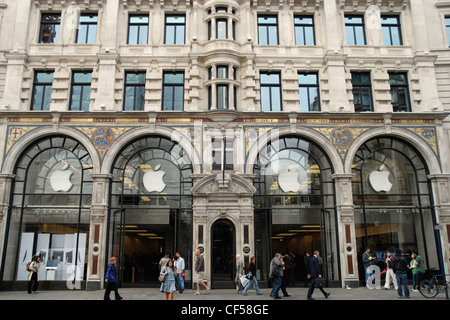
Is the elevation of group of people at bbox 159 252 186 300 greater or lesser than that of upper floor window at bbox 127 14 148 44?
lesser

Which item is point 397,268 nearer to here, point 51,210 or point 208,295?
point 208,295

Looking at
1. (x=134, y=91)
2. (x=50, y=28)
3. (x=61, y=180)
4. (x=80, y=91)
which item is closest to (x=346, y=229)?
(x=134, y=91)

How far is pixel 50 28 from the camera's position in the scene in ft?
80.5

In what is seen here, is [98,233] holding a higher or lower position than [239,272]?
higher

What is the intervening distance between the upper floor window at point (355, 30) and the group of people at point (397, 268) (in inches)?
519

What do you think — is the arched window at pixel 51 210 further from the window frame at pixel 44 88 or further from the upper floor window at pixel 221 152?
the upper floor window at pixel 221 152

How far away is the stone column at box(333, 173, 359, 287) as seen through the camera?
20.9 meters

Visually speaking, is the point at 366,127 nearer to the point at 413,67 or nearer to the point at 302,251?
the point at 413,67

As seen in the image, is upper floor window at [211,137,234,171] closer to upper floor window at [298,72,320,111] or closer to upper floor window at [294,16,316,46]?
upper floor window at [298,72,320,111]

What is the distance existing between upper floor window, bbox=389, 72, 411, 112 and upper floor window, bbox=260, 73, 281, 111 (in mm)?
7117

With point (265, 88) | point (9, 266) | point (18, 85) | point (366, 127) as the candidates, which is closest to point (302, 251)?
point (366, 127)

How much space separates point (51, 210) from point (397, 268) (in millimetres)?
18418

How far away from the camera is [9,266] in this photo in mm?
21094

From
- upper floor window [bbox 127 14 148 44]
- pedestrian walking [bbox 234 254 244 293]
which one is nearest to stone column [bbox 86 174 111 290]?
pedestrian walking [bbox 234 254 244 293]
